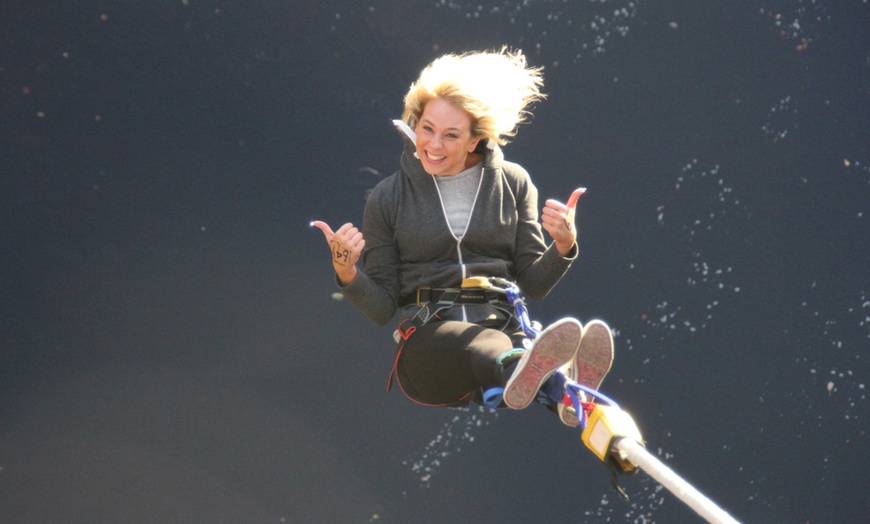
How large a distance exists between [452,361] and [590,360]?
248 millimetres

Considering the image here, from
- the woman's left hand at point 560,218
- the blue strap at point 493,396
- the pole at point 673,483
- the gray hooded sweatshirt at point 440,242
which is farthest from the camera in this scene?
the gray hooded sweatshirt at point 440,242

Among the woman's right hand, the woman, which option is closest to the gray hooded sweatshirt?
the woman

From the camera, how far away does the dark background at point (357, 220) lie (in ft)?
6.53

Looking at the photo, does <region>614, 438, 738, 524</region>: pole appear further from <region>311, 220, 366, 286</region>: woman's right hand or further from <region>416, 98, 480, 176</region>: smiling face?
<region>416, 98, 480, 176</region>: smiling face

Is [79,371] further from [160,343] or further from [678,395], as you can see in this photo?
[678,395]

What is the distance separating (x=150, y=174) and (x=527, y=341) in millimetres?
866

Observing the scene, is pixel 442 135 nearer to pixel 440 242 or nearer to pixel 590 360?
pixel 440 242

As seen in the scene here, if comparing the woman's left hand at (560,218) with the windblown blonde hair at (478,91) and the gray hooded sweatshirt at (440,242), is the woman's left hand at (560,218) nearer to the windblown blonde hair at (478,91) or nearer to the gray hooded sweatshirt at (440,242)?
the gray hooded sweatshirt at (440,242)

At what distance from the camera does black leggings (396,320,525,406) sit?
5.16 feet

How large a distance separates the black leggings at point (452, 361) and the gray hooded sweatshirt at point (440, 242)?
0.08 meters

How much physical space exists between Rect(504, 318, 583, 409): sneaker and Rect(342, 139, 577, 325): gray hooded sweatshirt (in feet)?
1.04

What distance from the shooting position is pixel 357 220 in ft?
7.20

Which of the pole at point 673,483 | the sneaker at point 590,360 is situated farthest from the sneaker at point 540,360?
the pole at point 673,483

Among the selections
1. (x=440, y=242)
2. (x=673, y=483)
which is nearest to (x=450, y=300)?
(x=440, y=242)
